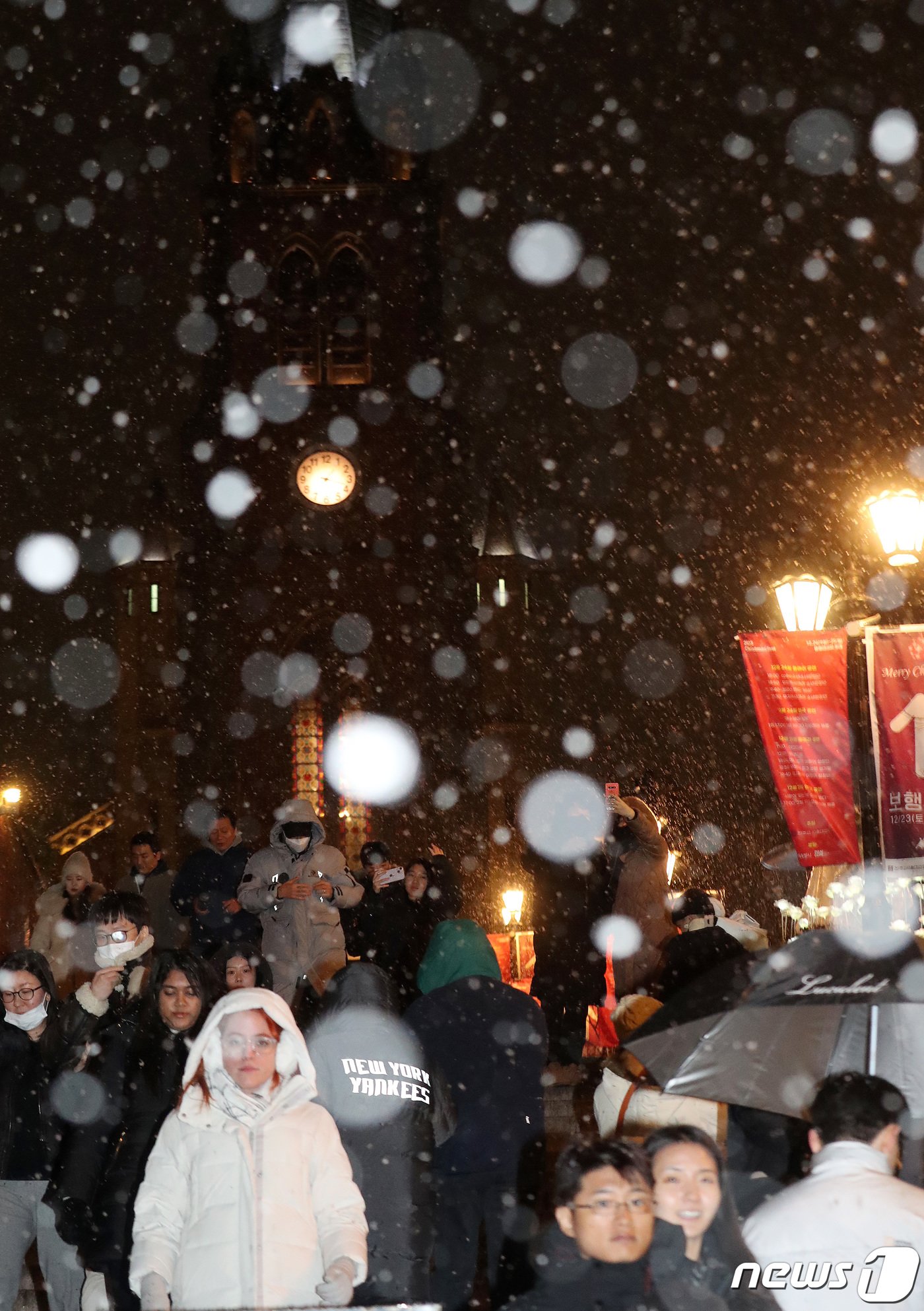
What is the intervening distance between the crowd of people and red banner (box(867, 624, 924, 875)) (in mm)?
1342

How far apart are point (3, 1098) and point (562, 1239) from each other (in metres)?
3.25

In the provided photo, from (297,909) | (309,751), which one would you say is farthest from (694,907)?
(309,751)

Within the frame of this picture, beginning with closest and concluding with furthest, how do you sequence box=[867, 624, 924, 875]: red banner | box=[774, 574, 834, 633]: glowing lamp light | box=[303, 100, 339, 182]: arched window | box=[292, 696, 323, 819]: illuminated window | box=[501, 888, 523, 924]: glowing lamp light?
box=[867, 624, 924, 875]: red banner → box=[774, 574, 834, 633]: glowing lamp light → box=[501, 888, 523, 924]: glowing lamp light → box=[292, 696, 323, 819]: illuminated window → box=[303, 100, 339, 182]: arched window

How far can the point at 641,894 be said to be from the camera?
1065 centimetres

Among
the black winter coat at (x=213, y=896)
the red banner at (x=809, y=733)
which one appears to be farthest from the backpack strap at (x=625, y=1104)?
the black winter coat at (x=213, y=896)

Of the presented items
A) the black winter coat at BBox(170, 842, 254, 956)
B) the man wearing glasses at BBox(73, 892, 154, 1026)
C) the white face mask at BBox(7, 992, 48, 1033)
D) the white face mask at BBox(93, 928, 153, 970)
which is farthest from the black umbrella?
the black winter coat at BBox(170, 842, 254, 956)

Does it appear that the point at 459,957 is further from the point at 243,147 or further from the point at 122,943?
the point at 243,147

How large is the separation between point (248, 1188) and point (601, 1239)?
44.7 inches

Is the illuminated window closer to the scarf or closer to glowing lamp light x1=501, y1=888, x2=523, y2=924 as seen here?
glowing lamp light x1=501, y1=888, x2=523, y2=924

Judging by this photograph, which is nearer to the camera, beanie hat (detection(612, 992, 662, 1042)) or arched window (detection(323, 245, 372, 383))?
beanie hat (detection(612, 992, 662, 1042))

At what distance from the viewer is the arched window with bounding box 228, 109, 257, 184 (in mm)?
36188

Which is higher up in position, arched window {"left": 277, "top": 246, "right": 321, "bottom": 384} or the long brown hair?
arched window {"left": 277, "top": 246, "right": 321, "bottom": 384}

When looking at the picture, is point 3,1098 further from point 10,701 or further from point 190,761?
point 10,701

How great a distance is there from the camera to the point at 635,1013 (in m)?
6.35
